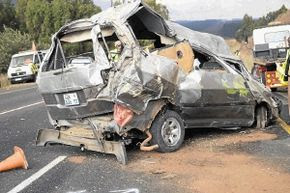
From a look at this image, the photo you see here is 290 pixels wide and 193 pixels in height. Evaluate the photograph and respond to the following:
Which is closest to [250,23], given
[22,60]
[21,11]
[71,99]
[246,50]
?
[246,50]

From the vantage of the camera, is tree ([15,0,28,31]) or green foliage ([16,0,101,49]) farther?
tree ([15,0,28,31])

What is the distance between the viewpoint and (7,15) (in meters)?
61.2

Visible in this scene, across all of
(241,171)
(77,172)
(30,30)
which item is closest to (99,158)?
(77,172)

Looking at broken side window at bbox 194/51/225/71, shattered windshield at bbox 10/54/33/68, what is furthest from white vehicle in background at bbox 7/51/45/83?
broken side window at bbox 194/51/225/71

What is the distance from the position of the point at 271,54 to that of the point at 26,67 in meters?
19.0

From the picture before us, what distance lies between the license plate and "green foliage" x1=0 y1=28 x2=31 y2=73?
3773 cm

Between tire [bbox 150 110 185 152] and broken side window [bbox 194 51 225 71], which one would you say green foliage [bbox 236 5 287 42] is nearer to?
broken side window [bbox 194 51 225 71]

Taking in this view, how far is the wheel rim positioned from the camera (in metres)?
8.48

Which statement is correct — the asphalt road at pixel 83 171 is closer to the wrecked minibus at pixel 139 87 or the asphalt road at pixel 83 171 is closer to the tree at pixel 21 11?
the wrecked minibus at pixel 139 87

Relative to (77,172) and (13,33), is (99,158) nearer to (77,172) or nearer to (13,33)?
(77,172)

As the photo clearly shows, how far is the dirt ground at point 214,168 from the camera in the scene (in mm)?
6590

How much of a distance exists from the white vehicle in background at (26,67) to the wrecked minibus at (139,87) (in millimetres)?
25459

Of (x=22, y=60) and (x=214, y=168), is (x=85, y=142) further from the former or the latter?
(x=22, y=60)

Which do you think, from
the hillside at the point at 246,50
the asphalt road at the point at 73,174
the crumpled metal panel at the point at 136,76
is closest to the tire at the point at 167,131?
the crumpled metal panel at the point at 136,76
